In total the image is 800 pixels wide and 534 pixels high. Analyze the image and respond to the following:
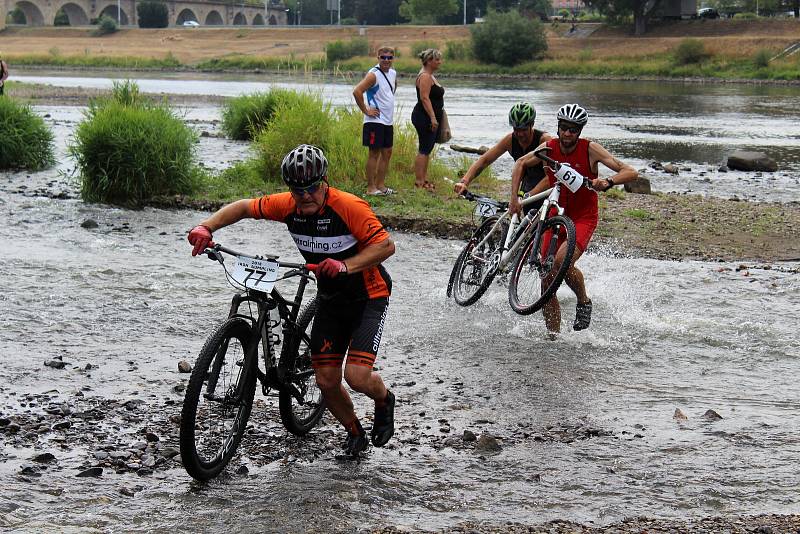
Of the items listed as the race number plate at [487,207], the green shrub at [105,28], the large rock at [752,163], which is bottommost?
the large rock at [752,163]

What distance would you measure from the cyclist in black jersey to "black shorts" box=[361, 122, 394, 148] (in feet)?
17.1

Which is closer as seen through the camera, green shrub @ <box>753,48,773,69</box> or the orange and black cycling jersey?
the orange and black cycling jersey

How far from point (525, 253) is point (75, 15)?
488 feet

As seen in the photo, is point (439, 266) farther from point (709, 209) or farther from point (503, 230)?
point (709, 209)

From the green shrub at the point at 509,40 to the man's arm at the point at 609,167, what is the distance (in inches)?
3045

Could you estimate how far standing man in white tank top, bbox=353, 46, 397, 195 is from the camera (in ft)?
49.5

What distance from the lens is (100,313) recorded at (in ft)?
32.4

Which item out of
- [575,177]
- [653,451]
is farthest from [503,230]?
[653,451]

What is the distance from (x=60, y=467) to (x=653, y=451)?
359cm

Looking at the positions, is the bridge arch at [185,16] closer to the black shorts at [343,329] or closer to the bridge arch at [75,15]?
the bridge arch at [75,15]

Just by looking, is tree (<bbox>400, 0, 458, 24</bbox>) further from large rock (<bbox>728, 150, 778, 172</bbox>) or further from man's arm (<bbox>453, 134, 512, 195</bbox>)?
man's arm (<bbox>453, 134, 512, 195</bbox>)

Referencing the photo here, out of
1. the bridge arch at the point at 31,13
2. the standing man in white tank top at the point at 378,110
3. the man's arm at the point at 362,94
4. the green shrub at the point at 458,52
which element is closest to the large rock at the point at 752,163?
the standing man in white tank top at the point at 378,110

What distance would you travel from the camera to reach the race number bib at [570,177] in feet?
29.2

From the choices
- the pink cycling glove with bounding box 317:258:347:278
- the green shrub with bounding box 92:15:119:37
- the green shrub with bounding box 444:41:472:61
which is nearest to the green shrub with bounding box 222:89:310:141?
the pink cycling glove with bounding box 317:258:347:278
